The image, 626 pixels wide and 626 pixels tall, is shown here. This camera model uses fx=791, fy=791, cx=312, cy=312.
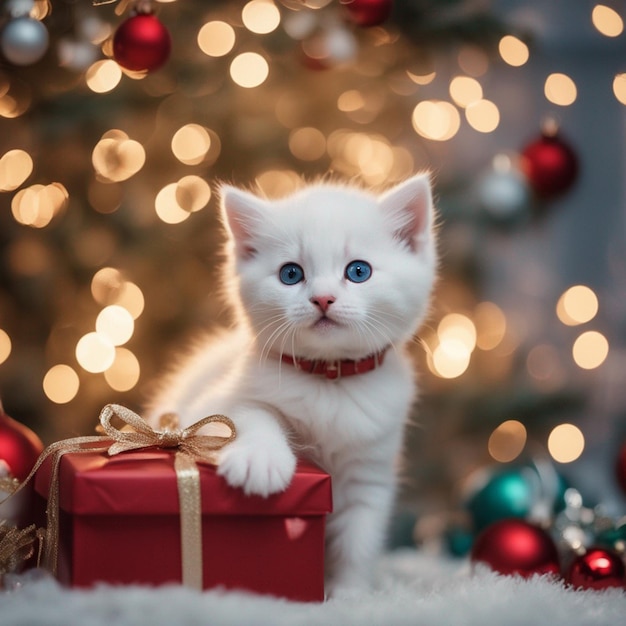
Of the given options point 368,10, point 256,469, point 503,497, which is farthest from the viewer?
point 503,497

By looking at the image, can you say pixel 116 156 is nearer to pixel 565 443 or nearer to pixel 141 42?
pixel 141 42

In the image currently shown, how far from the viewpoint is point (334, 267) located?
1.14 m

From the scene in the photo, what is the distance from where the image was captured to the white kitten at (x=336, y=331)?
113 centimetres

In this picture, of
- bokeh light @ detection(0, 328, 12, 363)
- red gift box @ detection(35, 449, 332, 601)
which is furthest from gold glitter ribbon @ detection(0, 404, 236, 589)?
bokeh light @ detection(0, 328, 12, 363)

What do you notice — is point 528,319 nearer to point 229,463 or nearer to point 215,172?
point 215,172

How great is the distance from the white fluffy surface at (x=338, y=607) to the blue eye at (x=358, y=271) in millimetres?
445

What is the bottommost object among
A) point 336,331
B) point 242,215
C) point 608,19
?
point 336,331

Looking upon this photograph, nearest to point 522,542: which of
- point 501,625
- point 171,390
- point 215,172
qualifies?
point 501,625

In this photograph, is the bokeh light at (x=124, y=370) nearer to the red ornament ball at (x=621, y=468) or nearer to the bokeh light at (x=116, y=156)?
the bokeh light at (x=116, y=156)

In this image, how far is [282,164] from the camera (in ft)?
6.27

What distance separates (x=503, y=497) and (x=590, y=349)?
0.89m

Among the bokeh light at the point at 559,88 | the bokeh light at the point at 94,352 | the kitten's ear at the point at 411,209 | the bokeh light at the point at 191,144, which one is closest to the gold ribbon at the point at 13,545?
the kitten's ear at the point at 411,209

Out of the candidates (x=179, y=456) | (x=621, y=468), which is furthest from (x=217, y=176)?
(x=621, y=468)

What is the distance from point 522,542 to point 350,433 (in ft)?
1.27
